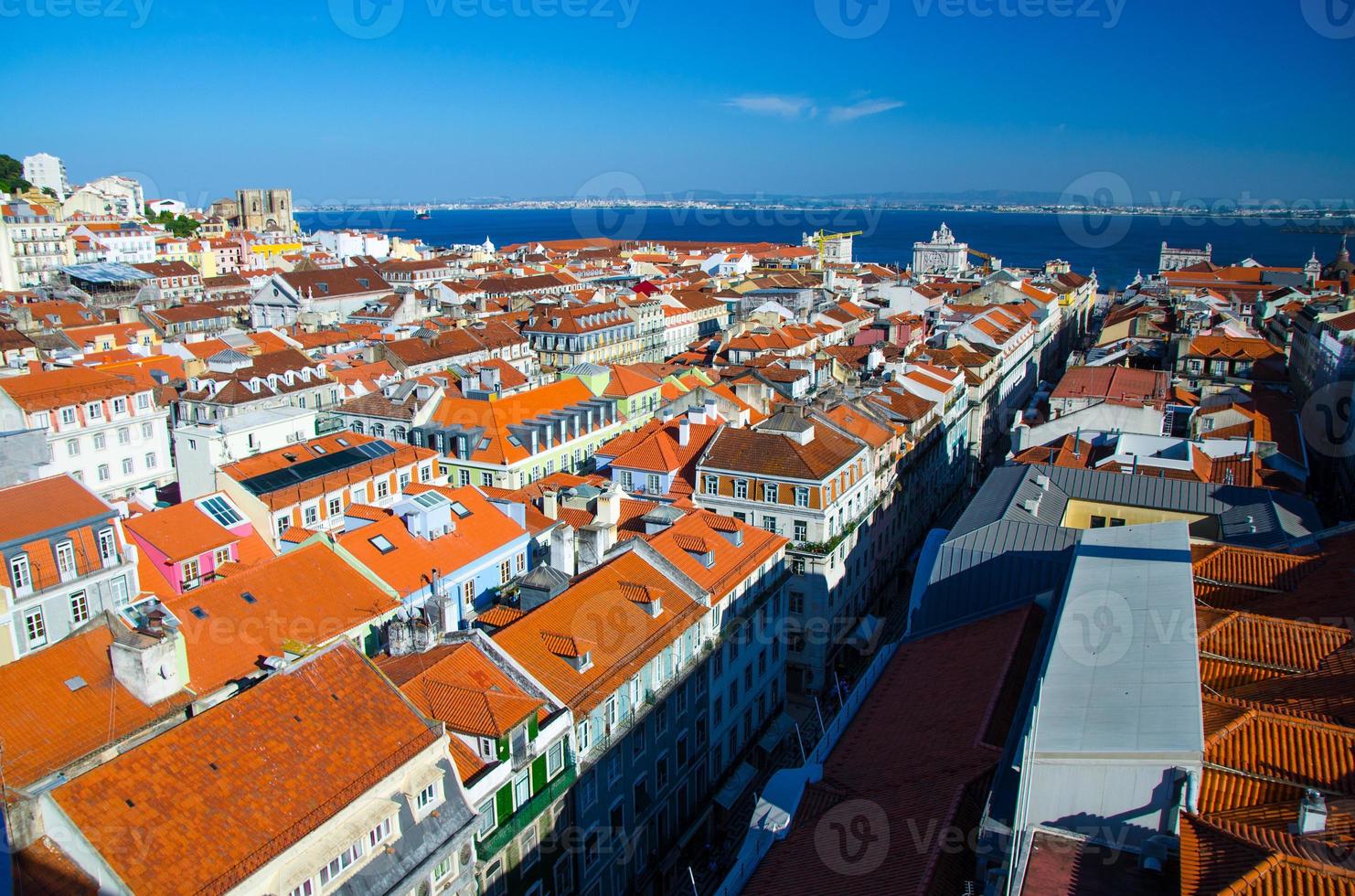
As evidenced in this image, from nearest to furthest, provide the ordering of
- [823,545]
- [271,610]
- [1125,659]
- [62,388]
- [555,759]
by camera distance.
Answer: [1125,659], [555,759], [271,610], [823,545], [62,388]

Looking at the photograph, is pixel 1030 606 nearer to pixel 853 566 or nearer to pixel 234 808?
pixel 853 566

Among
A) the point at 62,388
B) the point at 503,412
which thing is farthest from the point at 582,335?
the point at 62,388

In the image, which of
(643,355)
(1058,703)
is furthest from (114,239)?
(1058,703)

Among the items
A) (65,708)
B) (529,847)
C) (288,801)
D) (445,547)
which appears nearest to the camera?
(288,801)

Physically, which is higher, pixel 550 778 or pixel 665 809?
pixel 550 778

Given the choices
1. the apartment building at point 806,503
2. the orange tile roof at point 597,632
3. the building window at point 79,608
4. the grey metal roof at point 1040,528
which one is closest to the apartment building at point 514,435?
the apartment building at point 806,503

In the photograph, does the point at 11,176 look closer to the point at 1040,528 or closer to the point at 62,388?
the point at 62,388

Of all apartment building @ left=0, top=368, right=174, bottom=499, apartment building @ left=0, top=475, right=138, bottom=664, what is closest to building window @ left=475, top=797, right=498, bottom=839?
apartment building @ left=0, top=475, right=138, bottom=664
